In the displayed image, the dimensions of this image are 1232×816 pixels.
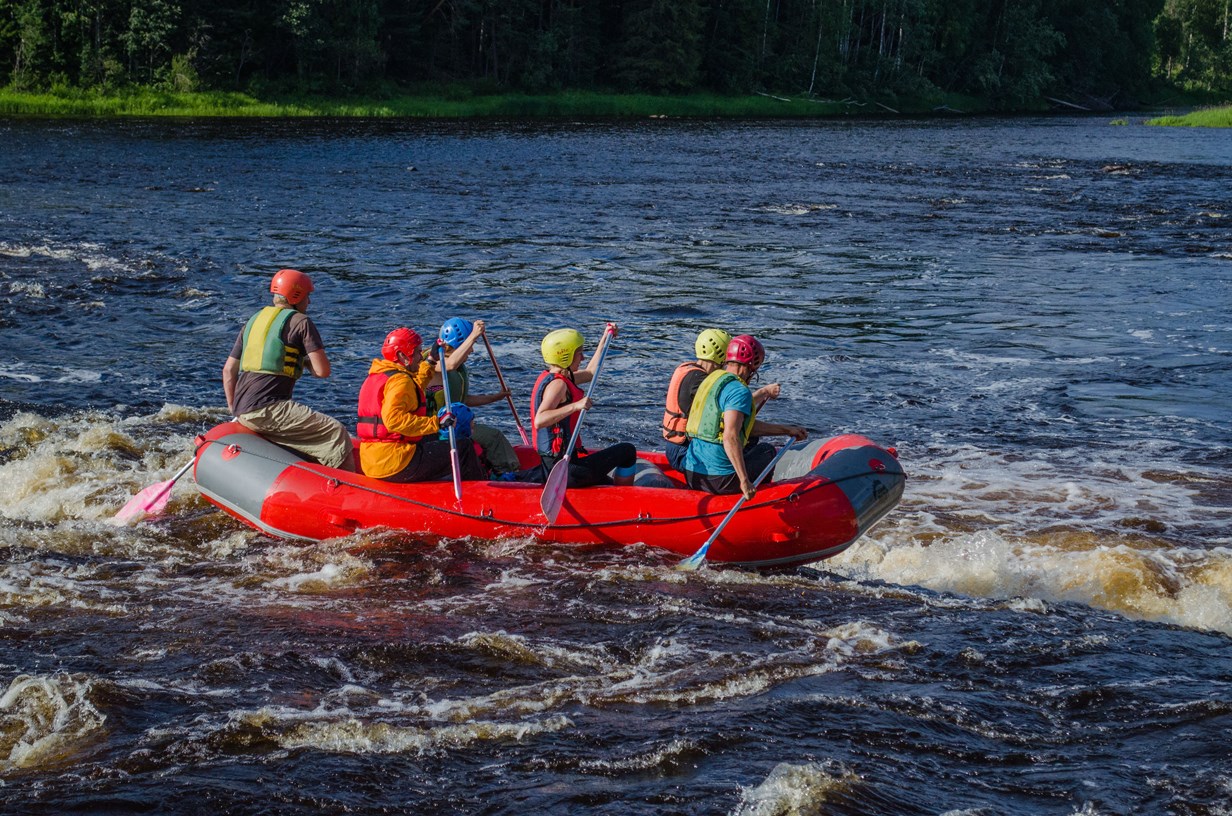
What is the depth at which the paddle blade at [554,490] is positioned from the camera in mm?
8266

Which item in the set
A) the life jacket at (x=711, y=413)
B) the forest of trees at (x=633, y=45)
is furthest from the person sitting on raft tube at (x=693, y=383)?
the forest of trees at (x=633, y=45)

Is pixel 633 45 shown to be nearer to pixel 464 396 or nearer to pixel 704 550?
pixel 464 396

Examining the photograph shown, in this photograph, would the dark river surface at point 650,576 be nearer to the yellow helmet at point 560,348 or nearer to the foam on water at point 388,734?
the foam on water at point 388,734

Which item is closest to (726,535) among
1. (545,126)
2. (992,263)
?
(992,263)

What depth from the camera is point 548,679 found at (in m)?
Result: 6.54

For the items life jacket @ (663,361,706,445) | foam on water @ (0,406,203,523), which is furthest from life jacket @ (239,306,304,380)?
life jacket @ (663,361,706,445)

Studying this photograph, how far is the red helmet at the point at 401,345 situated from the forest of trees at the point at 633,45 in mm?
44219

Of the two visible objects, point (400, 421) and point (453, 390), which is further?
point (453, 390)

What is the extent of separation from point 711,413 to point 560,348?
107 centimetres

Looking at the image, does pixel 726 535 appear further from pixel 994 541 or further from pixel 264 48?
pixel 264 48

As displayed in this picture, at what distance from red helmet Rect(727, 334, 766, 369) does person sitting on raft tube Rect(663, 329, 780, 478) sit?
0.11 meters

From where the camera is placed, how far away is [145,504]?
8.99 metres

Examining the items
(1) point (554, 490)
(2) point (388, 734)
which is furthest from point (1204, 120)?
(2) point (388, 734)

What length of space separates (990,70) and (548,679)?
239 ft
